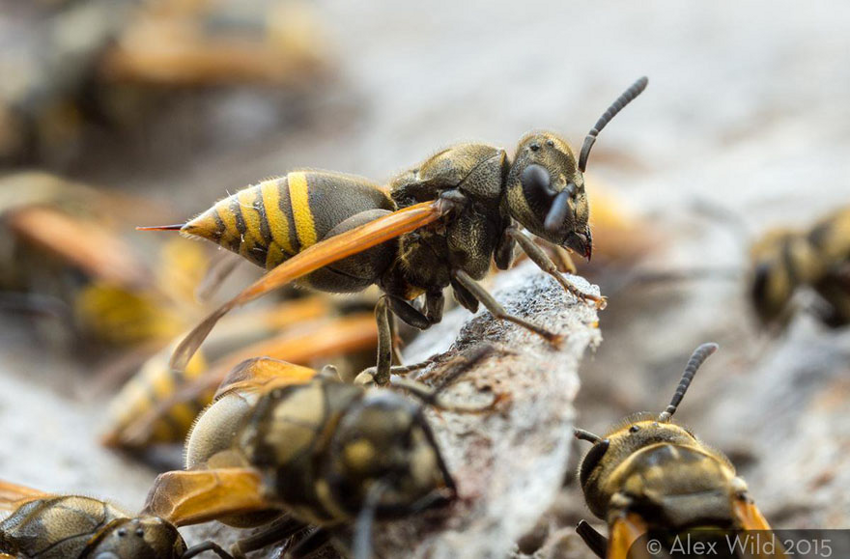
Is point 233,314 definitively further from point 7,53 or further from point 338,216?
point 7,53

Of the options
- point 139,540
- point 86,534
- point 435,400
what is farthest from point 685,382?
point 86,534

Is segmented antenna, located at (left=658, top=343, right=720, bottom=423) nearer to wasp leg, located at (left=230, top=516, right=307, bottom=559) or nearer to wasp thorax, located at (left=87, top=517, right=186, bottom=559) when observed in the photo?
wasp leg, located at (left=230, top=516, right=307, bottom=559)

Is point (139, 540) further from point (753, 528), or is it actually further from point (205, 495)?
point (753, 528)

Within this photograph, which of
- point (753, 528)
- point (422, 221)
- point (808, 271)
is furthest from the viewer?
point (808, 271)

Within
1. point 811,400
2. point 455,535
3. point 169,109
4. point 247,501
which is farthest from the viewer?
point 169,109

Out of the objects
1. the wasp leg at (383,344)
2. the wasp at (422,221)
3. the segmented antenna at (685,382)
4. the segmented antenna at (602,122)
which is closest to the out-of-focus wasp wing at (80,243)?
the wasp at (422,221)

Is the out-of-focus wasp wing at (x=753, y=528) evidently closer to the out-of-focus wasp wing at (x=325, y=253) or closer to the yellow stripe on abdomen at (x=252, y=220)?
the out-of-focus wasp wing at (x=325, y=253)

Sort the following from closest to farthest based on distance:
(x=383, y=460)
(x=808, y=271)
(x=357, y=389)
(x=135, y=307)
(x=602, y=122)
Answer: (x=383, y=460) → (x=357, y=389) → (x=602, y=122) → (x=808, y=271) → (x=135, y=307)

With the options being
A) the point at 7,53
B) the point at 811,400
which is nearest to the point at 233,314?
the point at 811,400
